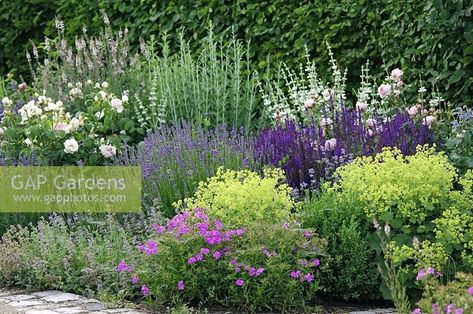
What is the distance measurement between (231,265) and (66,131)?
2615mm

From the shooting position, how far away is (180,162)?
249 inches

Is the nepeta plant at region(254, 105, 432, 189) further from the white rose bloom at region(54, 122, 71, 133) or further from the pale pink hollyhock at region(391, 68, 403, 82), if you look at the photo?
the white rose bloom at region(54, 122, 71, 133)

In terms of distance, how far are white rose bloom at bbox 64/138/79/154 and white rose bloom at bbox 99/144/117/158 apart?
18 cm

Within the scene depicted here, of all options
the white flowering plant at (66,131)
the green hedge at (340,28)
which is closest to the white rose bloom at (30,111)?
the white flowering plant at (66,131)

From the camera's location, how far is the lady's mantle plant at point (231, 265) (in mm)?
4695

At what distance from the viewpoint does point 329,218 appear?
507 centimetres

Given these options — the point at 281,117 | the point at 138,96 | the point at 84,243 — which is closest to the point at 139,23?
the point at 138,96

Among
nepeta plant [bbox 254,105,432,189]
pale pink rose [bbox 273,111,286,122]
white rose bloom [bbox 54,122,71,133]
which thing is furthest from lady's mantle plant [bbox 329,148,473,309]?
white rose bloom [bbox 54,122,71,133]

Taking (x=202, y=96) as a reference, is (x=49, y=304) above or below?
below

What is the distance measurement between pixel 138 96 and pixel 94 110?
0.57 metres

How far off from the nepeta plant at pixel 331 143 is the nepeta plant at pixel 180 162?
19 centimetres

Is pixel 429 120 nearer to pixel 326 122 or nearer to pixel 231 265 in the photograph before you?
pixel 326 122

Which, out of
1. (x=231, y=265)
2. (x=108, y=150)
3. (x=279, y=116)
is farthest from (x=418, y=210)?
(x=108, y=150)

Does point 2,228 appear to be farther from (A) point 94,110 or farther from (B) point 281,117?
(B) point 281,117
